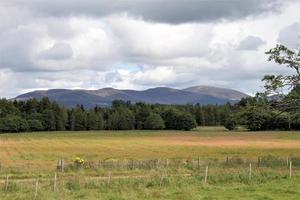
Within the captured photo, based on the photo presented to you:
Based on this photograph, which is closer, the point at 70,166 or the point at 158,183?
the point at 158,183

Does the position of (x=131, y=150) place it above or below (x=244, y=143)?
below

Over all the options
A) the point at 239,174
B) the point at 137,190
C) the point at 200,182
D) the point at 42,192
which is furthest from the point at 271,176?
the point at 42,192

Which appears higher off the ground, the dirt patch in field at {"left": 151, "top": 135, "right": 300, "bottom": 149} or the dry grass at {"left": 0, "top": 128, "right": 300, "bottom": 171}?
the dirt patch in field at {"left": 151, "top": 135, "right": 300, "bottom": 149}

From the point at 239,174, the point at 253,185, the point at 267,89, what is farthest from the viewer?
the point at 267,89

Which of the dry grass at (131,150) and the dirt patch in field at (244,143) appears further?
the dirt patch in field at (244,143)

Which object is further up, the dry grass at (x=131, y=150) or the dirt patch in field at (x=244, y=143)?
the dirt patch in field at (x=244, y=143)

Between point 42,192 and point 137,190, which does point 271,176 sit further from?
point 42,192

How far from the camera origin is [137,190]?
29.4 meters

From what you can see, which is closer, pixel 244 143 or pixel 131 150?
pixel 131 150

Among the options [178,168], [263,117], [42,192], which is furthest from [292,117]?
[42,192]

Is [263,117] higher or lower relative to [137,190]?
higher

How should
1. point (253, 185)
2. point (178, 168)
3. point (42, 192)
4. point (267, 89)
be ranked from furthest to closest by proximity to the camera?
point (267, 89) < point (178, 168) < point (253, 185) < point (42, 192)

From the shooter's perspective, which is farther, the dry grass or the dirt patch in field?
the dirt patch in field

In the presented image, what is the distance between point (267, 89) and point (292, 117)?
365cm
